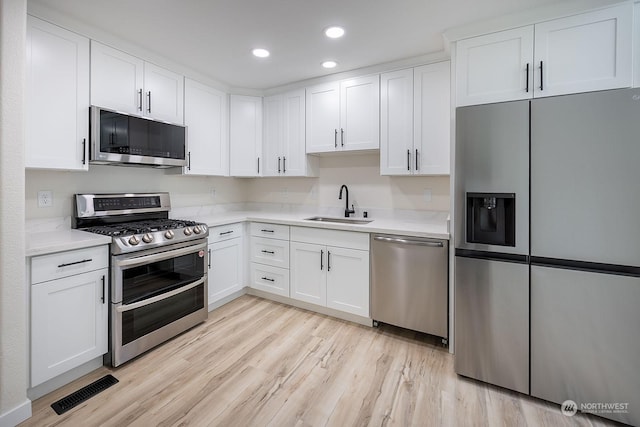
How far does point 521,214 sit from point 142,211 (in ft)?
10.2

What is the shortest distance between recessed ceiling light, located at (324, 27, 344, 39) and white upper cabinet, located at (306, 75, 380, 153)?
27.7 inches

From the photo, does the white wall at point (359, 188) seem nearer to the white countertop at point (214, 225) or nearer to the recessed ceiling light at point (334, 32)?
the white countertop at point (214, 225)

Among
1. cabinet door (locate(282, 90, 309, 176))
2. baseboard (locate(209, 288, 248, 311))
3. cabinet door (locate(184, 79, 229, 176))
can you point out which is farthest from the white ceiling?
baseboard (locate(209, 288, 248, 311))

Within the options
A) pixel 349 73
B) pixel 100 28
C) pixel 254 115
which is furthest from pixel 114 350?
pixel 349 73

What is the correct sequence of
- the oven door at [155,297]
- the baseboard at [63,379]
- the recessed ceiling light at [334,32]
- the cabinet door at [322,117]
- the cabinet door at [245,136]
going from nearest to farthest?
the baseboard at [63,379] < the oven door at [155,297] < the recessed ceiling light at [334,32] < the cabinet door at [322,117] < the cabinet door at [245,136]

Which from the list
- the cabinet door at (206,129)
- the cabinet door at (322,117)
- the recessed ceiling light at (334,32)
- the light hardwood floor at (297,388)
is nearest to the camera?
the light hardwood floor at (297,388)

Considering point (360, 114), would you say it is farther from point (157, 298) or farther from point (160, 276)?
point (157, 298)

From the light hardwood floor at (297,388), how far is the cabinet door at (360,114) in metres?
1.85

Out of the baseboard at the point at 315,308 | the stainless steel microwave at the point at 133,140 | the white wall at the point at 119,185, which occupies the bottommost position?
the baseboard at the point at 315,308

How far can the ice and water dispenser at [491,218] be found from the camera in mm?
1803

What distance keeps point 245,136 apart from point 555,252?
124 inches

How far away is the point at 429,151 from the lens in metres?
2.60

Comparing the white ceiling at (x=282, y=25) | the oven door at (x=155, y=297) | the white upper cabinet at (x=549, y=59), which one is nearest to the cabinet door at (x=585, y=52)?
the white upper cabinet at (x=549, y=59)

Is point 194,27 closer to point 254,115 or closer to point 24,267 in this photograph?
point 254,115
